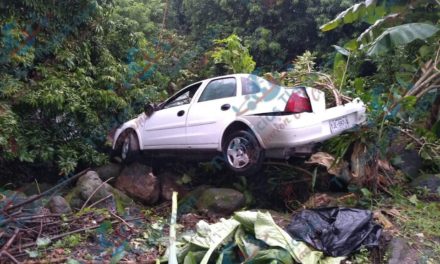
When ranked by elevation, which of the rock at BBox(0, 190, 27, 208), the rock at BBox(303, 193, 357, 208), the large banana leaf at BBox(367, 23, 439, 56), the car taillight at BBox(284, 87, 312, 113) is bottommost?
the rock at BBox(303, 193, 357, 208)

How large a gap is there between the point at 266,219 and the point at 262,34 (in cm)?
845

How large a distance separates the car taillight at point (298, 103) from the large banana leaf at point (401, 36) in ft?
3.28

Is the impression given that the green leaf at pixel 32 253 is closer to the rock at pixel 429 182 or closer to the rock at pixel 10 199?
the rock at pixel 10 199

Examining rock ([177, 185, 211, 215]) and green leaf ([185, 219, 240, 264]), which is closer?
green leaf ([185, 219, 240, 264])

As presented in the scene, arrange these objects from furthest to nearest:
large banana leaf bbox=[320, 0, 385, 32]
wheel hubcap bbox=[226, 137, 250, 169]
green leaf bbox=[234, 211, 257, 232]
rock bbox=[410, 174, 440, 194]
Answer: large banana leaf bbox=[320, 0, 385, 32], rock bbox=[410, 174, 440, 194], wheel hubcap bbox=[226, 137, 250, 169], green leaf bbox=[234, 211, 257, 232]

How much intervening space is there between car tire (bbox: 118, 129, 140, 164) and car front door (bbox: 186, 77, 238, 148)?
139 cm

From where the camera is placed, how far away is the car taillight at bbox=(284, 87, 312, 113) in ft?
18.2

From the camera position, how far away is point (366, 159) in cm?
583

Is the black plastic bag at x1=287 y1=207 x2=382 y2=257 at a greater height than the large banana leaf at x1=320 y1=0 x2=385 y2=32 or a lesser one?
lesser

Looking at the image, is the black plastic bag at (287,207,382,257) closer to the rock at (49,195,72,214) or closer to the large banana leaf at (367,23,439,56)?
the large banana leaf at (367,23,439,56)

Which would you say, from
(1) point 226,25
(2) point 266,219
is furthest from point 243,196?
(1) point 226,25

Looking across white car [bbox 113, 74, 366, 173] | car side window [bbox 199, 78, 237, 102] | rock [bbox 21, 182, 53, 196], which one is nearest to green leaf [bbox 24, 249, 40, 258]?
rock [bbox 21, 182, 53, 196]

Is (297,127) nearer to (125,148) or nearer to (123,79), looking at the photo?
(125,148)

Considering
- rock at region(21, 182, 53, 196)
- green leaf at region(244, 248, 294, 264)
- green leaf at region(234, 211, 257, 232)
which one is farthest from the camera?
rock at region(21, 182, 53, 196)
